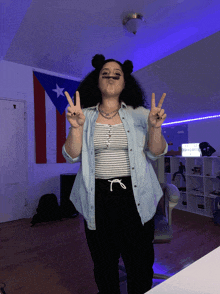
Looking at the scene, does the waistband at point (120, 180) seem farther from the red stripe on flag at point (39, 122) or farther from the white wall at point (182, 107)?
the red stripe on flag at point (39, 122)

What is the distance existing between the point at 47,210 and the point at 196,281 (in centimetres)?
321

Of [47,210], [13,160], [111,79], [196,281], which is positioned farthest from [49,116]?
[196,281]

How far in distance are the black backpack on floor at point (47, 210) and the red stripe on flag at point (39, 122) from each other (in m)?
0.72

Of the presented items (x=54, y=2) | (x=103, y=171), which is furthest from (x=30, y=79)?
(x=103, y=171)

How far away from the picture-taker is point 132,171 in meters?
0.96

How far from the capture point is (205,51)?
8.88ft

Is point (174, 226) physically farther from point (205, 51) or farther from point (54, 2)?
point (54, 2)

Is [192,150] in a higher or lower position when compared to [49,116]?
lower

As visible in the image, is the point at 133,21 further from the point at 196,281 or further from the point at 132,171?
the point at 196,281

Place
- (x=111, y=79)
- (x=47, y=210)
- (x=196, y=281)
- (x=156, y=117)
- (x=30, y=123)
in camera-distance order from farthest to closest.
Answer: (x=30, y=123) → (x=47, y=210) → (x=111, y=79) → (x=156, y=117) → (x=196, y=281)

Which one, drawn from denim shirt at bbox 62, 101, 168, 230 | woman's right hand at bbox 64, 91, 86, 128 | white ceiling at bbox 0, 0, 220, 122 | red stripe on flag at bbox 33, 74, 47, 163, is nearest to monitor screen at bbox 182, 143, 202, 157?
white ceiling at bbox 0, 0, 220, 122

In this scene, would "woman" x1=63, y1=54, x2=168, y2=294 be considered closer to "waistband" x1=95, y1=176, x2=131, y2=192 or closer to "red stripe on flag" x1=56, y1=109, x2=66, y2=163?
"waistband" x1=95, y1=176, x2=131, y2=192

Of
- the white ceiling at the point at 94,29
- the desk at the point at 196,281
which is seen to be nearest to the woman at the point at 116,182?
the desk at the point at 196,281

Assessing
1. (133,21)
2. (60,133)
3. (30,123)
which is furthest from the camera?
(60,133)
